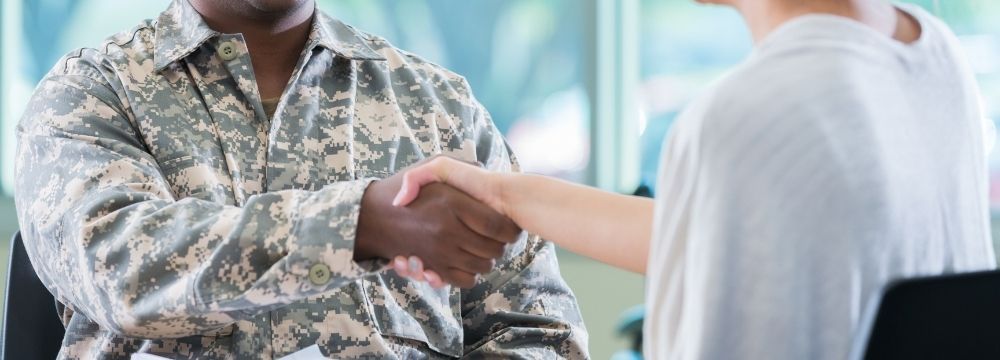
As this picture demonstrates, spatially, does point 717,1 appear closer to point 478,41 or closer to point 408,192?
point 408,192

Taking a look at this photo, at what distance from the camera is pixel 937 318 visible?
0.86 metres

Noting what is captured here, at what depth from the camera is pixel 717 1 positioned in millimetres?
1287

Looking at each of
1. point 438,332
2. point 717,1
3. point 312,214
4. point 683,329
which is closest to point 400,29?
point 438,332

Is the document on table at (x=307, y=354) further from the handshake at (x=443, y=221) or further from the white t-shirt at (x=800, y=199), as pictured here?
the white t-shirt at (x=800, y=199)

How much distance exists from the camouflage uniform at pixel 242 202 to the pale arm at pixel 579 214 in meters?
0.19

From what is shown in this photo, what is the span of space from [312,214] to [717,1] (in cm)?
58

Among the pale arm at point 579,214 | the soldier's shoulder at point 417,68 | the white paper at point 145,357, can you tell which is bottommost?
the white paper at point 145,357

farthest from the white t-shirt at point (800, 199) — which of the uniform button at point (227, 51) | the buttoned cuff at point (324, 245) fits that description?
the uniform button at point (227, 51)

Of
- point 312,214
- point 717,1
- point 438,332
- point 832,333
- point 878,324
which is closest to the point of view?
point 878,324

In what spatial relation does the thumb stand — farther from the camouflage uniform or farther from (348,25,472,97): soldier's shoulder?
(348,25,472,97): soldier's shoulder

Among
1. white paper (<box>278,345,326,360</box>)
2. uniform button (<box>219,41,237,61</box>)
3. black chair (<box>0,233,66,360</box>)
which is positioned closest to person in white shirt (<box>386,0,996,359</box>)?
white paper (<box>278,345,326,360</box>)

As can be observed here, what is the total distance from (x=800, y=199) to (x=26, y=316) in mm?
1300

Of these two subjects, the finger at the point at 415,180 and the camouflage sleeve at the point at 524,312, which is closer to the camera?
the finger at the point at 415,180

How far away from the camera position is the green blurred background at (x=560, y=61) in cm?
346
